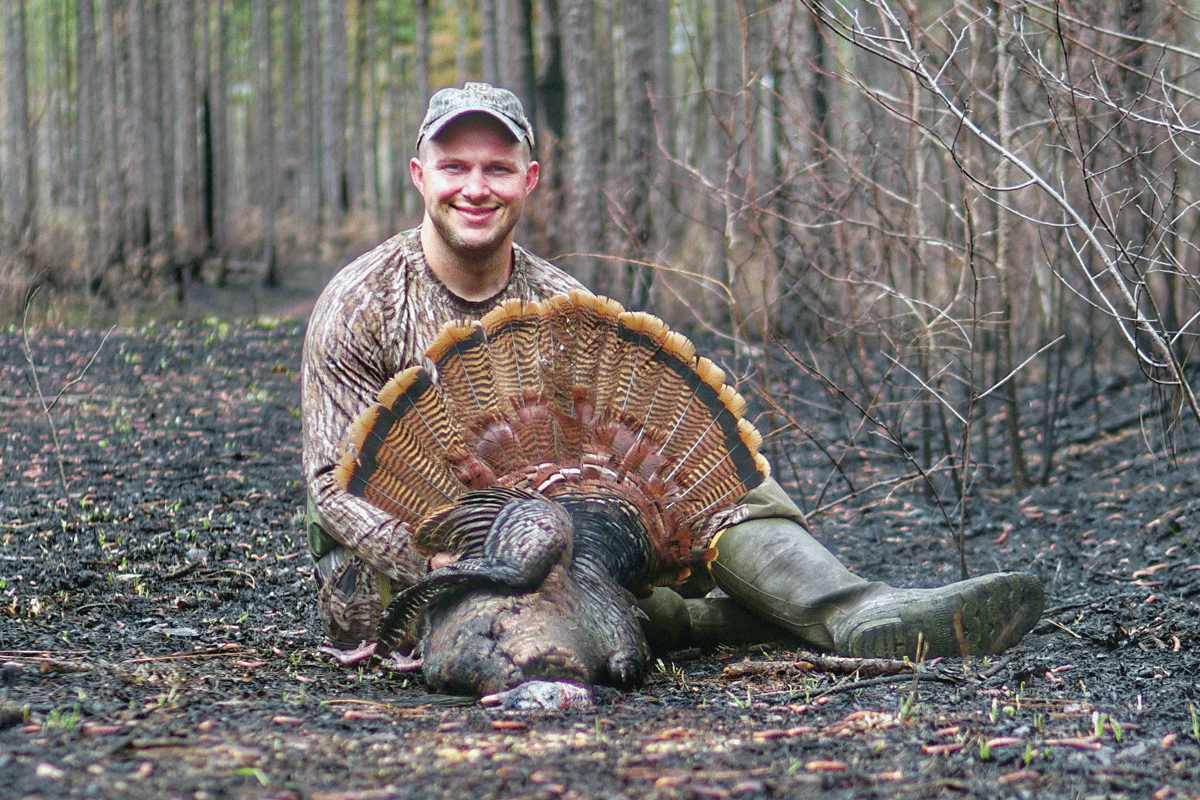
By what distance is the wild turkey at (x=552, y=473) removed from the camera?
315 cm

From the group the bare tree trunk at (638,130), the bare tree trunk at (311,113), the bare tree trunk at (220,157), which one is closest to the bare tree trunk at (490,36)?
the bare tree trunk at (638,130)

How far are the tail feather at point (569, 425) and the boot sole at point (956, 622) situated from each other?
2.03 feet

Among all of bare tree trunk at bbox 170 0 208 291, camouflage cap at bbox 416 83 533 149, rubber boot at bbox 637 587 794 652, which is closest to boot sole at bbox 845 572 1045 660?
rubber boot at bbox 637 587 794 652

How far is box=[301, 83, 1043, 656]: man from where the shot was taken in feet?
11.8

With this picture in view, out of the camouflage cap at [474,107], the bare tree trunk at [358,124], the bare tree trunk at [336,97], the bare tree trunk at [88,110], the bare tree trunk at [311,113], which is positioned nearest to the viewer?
the camouflage cap at [474,107]

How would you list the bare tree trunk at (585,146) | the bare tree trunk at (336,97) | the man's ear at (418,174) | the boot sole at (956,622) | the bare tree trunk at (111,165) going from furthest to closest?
the bare tree trunk at (336,97) < the bare tree trunk at (111,165) < the bare tree trunk at (585,146) < the man's ear at (418,174) < the boot sole at (956,622)

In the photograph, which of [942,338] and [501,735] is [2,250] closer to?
[942,338]

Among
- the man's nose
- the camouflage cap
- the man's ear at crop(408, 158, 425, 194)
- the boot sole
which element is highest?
the camouflage cap

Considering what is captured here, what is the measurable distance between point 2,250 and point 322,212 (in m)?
17.4

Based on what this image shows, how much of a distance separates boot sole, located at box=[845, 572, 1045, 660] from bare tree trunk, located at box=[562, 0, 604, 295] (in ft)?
27.7

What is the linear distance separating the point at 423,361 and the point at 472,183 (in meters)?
0.59

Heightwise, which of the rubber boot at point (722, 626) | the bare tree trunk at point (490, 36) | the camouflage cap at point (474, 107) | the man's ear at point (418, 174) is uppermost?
the bare tree trunk at point (490, 36)

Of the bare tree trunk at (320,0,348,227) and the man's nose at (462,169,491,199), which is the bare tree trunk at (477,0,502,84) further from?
the man's nose at (462,169,491,199)

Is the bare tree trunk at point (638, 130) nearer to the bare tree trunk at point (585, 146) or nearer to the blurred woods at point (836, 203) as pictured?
the blurred woods at point (836, 203)
